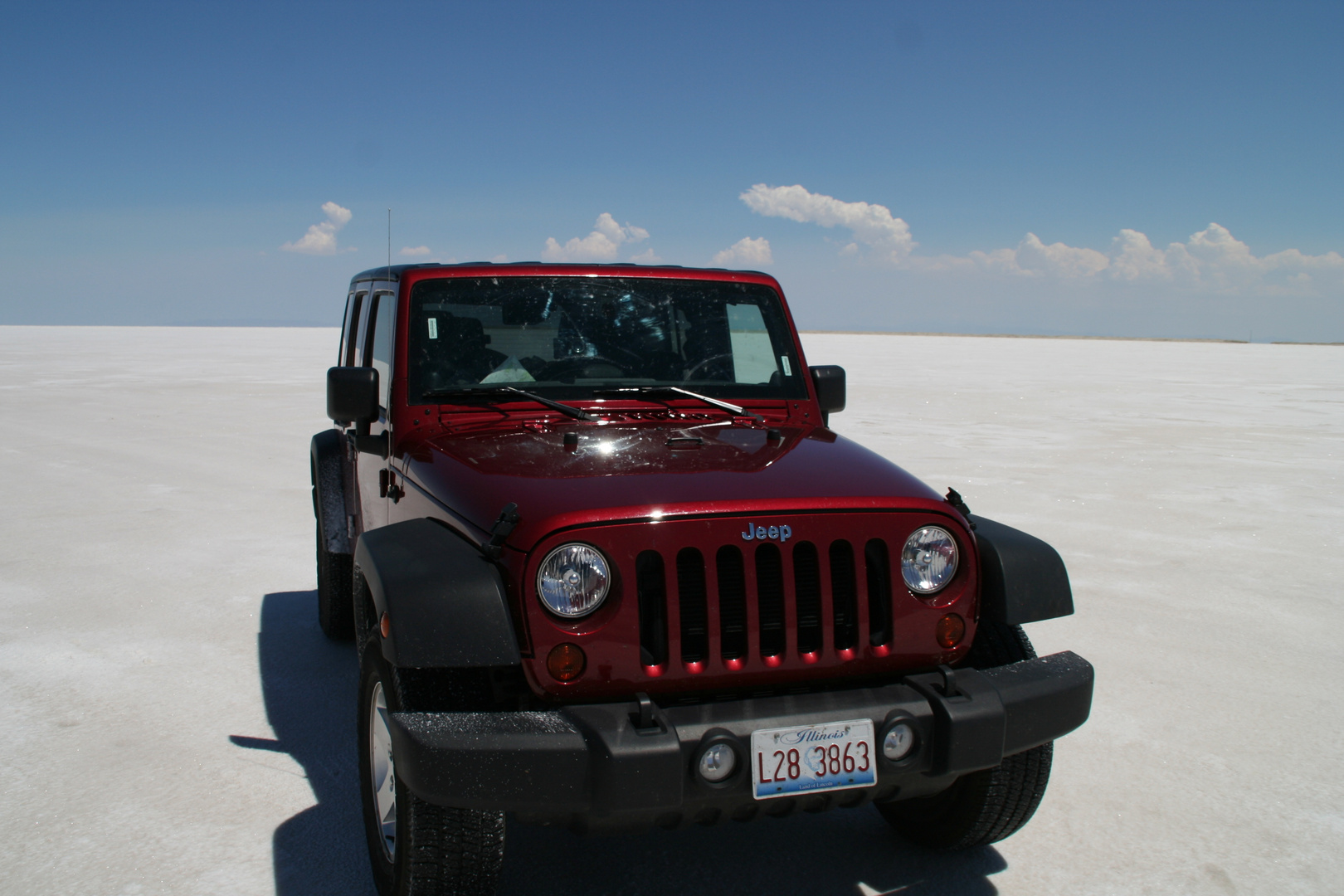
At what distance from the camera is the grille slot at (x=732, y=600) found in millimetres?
2559

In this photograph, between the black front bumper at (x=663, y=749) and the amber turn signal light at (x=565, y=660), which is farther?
the amber turn signal light at (x=565, y=660)

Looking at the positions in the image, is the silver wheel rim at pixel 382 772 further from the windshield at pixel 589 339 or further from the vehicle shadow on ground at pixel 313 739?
the windshield at pixel 589 339

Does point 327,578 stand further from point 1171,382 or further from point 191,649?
point 1171,382

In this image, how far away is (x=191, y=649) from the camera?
4941 millimetres

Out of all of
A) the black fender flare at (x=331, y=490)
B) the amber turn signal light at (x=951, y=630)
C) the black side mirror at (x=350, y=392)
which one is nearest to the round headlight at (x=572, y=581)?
the amber turn signal light at (x=951, y=630)

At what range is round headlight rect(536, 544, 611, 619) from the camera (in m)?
2.47

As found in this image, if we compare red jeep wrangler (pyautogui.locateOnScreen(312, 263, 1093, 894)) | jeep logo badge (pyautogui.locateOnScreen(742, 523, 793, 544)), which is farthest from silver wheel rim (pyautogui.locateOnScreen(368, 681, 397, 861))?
jeep logo badge (pyautogui.locateOnScreen(742, 523, 793, 544))

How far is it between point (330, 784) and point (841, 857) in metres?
1.76

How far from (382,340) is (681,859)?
89.7 inches

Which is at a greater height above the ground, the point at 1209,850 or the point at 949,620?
the point at 949,620

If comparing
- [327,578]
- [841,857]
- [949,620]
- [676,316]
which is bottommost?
[841,857]

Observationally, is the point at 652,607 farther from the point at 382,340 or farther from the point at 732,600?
the point at 382,340

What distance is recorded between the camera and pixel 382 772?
2852 millimetres

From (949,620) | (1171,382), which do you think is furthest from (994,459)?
(1171,382)
